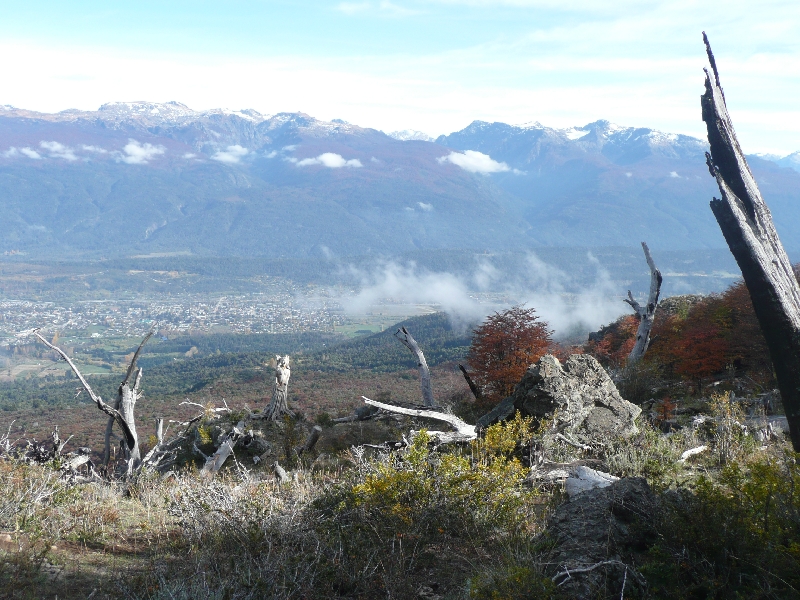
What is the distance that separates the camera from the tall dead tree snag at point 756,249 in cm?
513

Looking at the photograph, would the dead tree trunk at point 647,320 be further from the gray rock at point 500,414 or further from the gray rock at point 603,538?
the gray rock at point 603,538

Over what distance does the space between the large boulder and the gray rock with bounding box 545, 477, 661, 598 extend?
3.60 metres

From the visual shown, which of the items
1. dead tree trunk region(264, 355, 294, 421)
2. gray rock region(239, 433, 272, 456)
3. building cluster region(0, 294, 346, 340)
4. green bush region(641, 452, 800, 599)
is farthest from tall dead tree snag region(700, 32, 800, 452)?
building cluster region(0, 294, 346, 340)

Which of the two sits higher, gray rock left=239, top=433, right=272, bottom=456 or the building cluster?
gray rock left=239, top=433, right=272, bottom=456

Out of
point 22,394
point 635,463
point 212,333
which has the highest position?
point 635,463

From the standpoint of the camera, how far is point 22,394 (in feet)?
216

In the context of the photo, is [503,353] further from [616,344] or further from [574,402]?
[616,344]

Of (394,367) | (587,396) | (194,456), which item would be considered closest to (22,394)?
(394,367)

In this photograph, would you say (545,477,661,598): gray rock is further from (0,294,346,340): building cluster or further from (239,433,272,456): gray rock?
(0,294,346,340): building cluster

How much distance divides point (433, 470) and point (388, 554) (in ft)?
3.18

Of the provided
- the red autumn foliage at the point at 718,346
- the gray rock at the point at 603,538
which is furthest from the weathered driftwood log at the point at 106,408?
the red autumn foliage at the point at 718,346

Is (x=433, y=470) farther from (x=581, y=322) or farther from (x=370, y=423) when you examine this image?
(x=581, y=322)

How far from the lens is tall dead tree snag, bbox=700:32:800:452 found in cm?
513

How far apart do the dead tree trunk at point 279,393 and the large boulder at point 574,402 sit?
7.11 m
